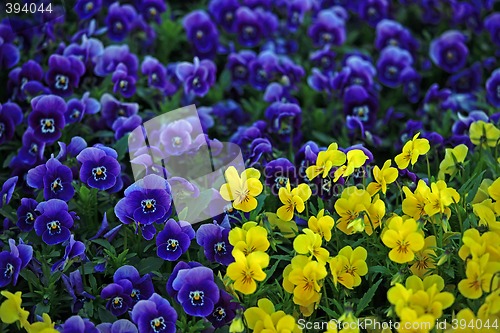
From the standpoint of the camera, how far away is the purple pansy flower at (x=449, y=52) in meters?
3.97

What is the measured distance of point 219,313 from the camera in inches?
93.0

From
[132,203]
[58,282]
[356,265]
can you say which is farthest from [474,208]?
[58,282]

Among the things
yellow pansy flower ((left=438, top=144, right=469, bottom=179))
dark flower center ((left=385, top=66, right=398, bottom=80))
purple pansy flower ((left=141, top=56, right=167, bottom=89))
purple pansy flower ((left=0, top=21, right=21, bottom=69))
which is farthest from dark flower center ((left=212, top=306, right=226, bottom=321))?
dark flower center ((left=385, top=66, right=398, bottom=80))

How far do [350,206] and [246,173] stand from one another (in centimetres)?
40

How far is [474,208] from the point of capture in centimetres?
227

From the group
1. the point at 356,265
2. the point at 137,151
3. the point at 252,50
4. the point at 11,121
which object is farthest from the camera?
the point at 252,50

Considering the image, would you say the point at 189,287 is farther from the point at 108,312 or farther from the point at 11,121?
the point at 11,121

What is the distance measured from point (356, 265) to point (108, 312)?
852 millimetres

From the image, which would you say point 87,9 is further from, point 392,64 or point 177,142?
point 392,64

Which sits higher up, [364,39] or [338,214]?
[338,214]

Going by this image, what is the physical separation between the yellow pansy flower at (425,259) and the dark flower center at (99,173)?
1.16 metres

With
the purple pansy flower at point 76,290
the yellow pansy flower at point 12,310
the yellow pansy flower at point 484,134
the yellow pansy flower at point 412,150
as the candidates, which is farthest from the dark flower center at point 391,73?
the yellow pansy flower at point 12,310

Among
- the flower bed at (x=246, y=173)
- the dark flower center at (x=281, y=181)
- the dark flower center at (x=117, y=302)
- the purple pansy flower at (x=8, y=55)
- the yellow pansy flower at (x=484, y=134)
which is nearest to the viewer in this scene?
the flower bed at (x=246, y=173)

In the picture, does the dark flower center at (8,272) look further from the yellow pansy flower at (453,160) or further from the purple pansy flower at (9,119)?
the yellow pansy flower at (453,160)
